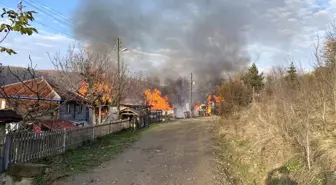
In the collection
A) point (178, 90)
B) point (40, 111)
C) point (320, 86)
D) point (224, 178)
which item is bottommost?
point (224, 178)

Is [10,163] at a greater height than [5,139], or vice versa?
[5,139]

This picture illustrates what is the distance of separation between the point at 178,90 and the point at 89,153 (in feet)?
263

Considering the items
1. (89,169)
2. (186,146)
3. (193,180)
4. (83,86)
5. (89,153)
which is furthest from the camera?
(83,86)

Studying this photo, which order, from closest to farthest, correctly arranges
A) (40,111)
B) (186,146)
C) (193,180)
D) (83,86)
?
(40,111)
(193,180)
(186,146)
(83,86)

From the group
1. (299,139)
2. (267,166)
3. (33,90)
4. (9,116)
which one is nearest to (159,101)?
(267,166)

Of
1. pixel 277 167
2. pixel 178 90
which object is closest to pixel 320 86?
pixel 277 167

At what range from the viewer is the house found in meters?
9.04

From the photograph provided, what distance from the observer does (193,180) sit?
9797 millimetres

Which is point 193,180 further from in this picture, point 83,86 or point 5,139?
Result: point 83,86

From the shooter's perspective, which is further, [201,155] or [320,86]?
[201,155]

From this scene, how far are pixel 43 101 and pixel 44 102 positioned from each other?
0.27 metres

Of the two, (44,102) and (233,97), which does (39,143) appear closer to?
(44,102)

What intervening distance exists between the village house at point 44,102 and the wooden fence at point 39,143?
0.77 m

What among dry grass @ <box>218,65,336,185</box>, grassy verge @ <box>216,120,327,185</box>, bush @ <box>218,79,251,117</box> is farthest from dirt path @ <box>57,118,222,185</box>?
bush @ <box>218,79,251,117</box>
